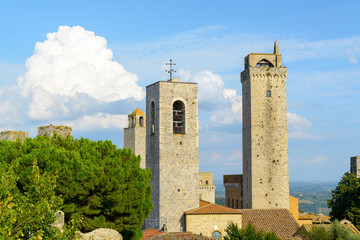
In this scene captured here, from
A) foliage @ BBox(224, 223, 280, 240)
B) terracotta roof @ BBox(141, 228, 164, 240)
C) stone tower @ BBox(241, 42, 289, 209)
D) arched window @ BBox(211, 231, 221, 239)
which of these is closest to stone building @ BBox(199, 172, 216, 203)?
stone tower @ BBox(241, 42, 289, 209)

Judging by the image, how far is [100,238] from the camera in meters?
14.7

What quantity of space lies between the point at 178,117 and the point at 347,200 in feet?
48.9

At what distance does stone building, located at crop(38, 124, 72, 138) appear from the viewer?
92.4ft

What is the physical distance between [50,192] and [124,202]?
45.5ft

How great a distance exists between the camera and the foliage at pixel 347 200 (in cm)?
3738

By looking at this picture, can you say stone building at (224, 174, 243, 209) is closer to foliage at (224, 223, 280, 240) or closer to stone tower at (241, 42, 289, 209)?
stone tower at (241, 42, 289, 209)

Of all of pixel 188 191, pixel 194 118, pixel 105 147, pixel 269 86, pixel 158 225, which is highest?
pixel 269 86

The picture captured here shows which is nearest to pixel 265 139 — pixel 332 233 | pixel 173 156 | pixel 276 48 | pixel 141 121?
pixel 276 48

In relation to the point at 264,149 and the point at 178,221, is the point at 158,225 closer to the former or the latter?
the point at 178,221

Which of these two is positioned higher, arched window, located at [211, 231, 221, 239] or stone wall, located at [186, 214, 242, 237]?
stone wall, located at [186, 214, 242, 237]

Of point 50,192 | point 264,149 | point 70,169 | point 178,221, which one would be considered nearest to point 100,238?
point 50,192

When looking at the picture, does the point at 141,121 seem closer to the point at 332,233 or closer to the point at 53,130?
the point at 53,130

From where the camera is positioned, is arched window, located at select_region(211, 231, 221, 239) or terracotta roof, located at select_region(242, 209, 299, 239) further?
terracotta roof, located at select_region(242, 209, 299, 239)

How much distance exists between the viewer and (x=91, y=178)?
24078 mm
